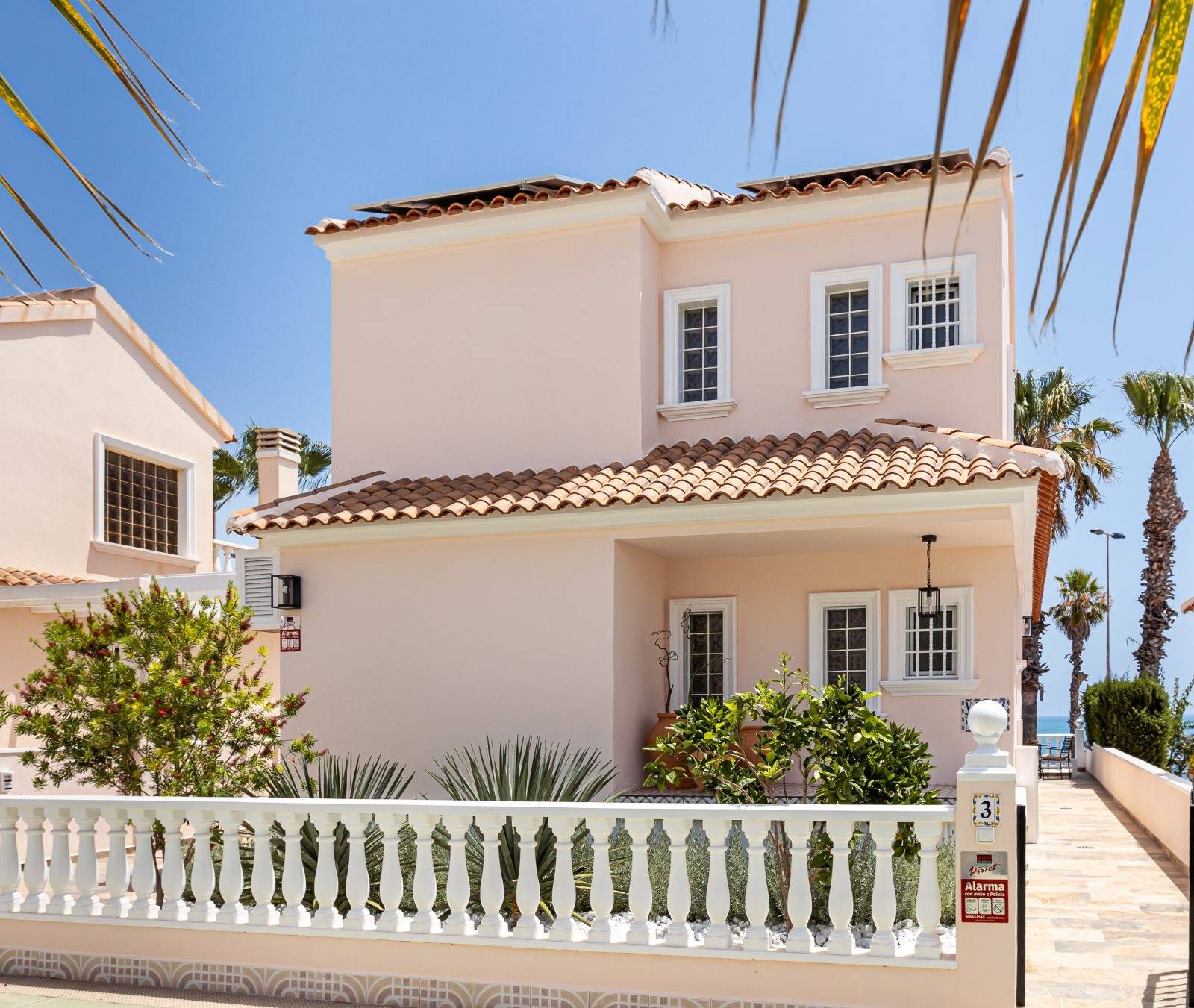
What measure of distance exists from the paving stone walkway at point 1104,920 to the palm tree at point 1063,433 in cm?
1474

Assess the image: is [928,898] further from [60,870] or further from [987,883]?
[60,870]

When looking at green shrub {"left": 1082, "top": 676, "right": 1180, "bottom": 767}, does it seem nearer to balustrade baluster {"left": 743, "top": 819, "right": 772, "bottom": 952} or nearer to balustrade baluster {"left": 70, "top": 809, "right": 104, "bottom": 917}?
balustrade baluster {"left": 743, "top": 819, "right": 772, "bottom": 952}

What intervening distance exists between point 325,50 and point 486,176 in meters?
5.75

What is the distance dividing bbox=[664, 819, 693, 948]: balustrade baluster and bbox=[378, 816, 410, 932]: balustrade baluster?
1.66 metres

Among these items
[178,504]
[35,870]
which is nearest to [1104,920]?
[35,870]

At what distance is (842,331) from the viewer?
1326cm

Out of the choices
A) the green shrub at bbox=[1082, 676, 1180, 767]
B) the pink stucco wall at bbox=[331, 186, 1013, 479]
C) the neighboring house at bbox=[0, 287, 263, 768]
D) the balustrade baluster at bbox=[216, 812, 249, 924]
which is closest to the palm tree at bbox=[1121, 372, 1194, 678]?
the green shrub at bbox=[1082, 676, 1180, 767]

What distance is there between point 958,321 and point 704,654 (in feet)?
14.4

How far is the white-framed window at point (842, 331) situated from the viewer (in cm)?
1300

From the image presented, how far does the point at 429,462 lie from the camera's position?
543 inches

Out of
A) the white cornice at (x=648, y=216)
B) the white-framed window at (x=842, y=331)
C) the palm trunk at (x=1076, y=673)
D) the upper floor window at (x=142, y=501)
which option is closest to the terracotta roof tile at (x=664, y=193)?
the white cornice at (x=648, y=216)

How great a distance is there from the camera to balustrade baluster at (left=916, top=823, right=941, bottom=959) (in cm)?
665

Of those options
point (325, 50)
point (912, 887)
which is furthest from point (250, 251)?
point (912, 887)

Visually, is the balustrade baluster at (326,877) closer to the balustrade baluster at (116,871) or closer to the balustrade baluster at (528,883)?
the balustrade baluster at (528,883)
